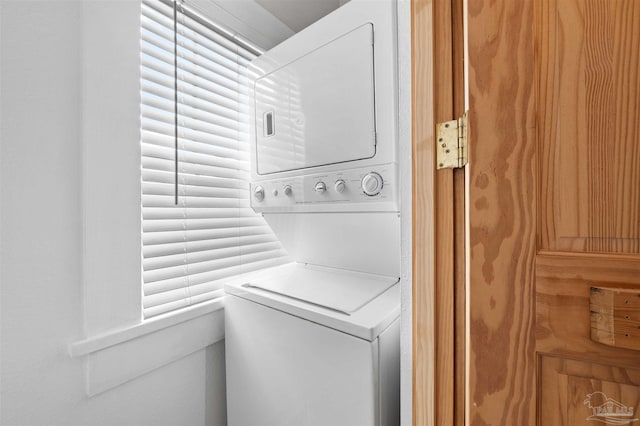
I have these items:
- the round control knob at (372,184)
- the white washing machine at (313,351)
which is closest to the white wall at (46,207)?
the white washing machine at (313,351)

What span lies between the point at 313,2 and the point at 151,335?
2389 mm

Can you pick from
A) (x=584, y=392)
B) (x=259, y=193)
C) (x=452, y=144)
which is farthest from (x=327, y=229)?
(x=584, y=392)

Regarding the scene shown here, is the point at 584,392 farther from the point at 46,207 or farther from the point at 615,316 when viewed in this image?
the point at 46,207

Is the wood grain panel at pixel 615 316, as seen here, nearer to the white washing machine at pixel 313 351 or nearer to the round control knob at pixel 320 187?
the white washing machine at pixel 313 351

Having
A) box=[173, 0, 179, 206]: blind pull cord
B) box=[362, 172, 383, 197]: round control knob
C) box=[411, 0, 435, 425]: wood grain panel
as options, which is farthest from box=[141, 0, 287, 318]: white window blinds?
box=[411, 0, 435, 425]: wood grain panel

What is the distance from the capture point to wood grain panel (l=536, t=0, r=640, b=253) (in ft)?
1.78

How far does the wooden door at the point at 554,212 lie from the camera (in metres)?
0.55

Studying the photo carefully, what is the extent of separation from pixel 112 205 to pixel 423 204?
48.5 inches

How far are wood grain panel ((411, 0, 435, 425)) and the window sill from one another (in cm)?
113

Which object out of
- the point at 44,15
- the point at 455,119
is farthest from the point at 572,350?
A: the point at 44,15

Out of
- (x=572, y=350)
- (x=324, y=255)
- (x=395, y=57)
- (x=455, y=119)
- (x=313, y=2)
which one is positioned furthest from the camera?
(x=313, y=2)

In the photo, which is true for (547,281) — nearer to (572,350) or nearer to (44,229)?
(572,350)

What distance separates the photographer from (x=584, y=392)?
59 centimetres

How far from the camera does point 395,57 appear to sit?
1.07 m
